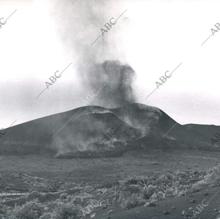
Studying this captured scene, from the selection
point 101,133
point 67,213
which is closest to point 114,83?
point 101,133

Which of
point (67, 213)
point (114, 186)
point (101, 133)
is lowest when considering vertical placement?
point (67, 213)

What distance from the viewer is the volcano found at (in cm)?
9381

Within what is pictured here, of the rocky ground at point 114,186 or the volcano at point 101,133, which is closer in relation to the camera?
the rocky ground at point 114,186

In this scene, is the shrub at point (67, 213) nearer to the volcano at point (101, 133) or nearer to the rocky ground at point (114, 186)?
the rocky ground at point (114, 186)

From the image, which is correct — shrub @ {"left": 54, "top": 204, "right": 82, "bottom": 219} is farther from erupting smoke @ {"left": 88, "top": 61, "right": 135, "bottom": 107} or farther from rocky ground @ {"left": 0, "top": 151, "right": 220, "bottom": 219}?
erupting smoke @ {"left": 88, "top": 61, "right": 135, "bottom": 107}

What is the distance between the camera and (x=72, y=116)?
10888 cm

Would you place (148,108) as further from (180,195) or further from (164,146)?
(180,195)

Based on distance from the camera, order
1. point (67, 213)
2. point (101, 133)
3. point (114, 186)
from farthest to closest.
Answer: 1. point (101, 133)
2. point (114, 186)
3. point (67, 213)

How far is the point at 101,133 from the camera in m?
98.4

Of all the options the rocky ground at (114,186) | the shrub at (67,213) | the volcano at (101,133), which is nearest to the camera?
the rocky ground at (114,186)

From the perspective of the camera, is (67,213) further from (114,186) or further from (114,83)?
(114,83)

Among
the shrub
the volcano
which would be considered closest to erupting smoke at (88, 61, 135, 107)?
the volcano

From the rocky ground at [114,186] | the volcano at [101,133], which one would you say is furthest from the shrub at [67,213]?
the volcano at [101,133]

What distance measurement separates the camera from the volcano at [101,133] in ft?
308
